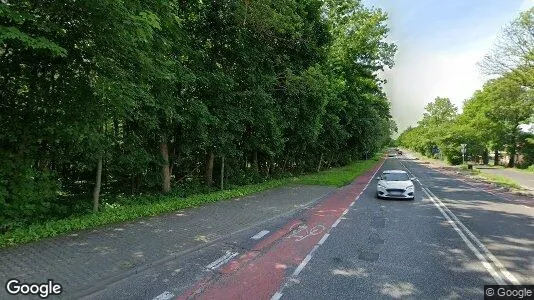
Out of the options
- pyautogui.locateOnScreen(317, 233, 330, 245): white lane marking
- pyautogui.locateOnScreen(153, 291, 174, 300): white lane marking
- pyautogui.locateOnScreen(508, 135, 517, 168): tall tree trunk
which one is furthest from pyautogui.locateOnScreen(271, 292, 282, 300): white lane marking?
pyautogui.locateOnScreen(508, 135, 517, 168): tall tree trunk

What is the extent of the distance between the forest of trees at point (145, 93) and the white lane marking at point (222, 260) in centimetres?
448

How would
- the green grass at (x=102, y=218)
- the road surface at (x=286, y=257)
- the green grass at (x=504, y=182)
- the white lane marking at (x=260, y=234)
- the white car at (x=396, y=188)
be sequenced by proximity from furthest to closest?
the green grass at (x=504, y=182), the white car at (x=396, y=188), the white lane marking at (x=260, y=234), the green grass at (x=102, y=218), the road surface at (x=286, y=257)

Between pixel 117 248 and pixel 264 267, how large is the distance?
10.5 feet

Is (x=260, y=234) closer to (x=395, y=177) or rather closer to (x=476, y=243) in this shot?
(x=476, y=243)

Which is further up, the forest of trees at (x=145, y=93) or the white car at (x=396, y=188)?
the forest of trees at (x=145, y=93)

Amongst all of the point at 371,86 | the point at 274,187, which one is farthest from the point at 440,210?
the point at 371,86

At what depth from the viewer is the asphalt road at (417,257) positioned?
5.94 meters

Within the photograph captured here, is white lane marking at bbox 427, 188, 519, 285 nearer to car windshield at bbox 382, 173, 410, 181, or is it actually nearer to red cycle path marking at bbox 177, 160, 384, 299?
red cycle path marking at bbox 177, 160, 384, 299

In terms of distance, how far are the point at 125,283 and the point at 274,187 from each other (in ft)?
50.1

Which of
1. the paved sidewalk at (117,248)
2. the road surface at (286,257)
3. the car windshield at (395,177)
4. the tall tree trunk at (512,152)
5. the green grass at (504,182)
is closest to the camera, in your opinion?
the road surface at (286,257)

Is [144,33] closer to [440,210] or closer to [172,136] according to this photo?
[172,136]

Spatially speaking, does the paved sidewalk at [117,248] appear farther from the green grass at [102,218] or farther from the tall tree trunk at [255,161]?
the tall tree trunk at [255,161]

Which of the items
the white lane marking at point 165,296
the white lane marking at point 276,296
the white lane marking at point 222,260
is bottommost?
the white lane marking at point 222,260

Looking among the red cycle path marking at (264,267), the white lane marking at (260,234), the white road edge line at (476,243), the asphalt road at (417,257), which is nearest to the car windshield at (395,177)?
the white road edge line at (476,243)
